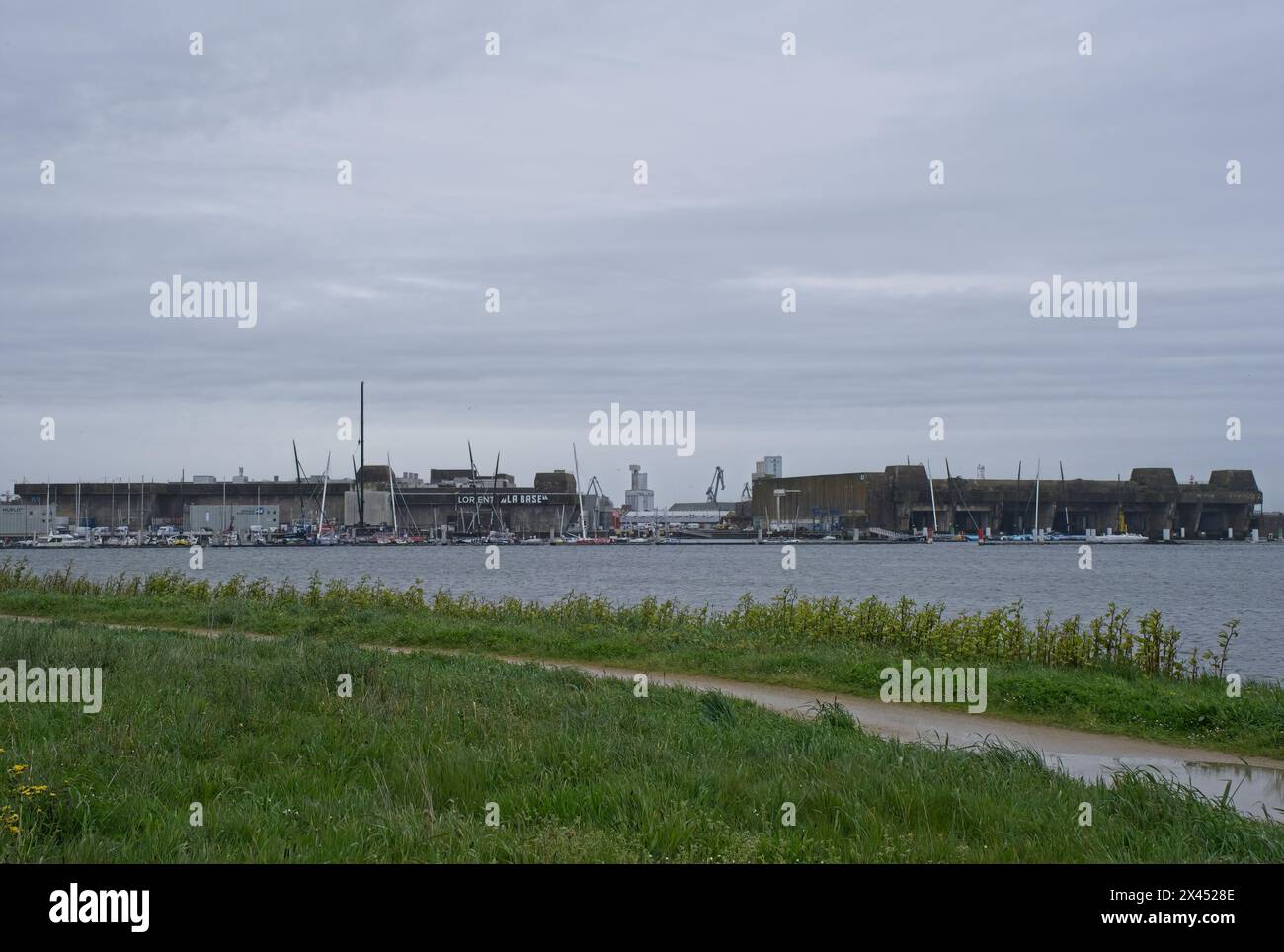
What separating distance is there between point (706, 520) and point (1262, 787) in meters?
180

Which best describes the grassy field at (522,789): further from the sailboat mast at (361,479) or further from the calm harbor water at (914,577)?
the sailboat mast at (361,479)

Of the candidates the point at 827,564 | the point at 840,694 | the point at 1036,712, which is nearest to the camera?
the point at 1036,712

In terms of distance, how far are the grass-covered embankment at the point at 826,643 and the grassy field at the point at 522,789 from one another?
3.94 m

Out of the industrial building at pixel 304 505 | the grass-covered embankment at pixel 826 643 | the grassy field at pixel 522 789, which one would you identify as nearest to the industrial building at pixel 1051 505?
the industrial building at pixel 304 505

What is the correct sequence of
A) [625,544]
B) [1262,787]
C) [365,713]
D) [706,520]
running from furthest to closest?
1. [706,520]
2. [625,544]
3. [365,713]
4. [1262,787]

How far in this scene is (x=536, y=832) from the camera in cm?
820

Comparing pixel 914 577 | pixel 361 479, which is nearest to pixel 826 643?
pixel 914 577

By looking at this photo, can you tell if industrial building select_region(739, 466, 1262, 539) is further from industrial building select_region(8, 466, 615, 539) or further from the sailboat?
industrial building select_region(8, 466, 615, 539)

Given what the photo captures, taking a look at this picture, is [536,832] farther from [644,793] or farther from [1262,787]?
[1262,787]

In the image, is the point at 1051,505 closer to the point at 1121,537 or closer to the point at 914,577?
the point at 1121,537

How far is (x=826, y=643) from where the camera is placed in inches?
838

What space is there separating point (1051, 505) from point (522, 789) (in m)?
140
